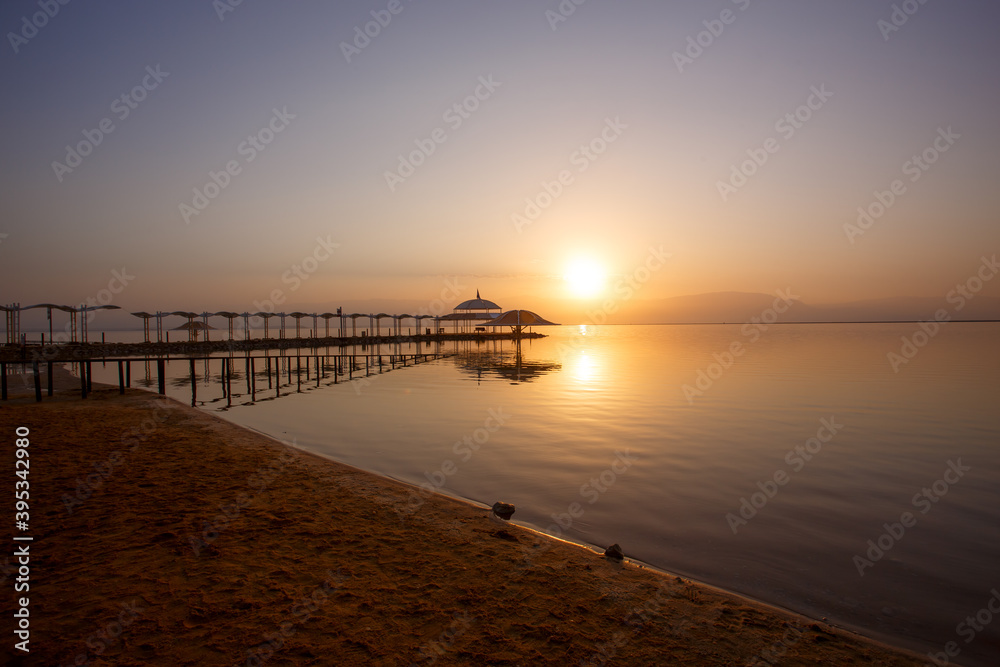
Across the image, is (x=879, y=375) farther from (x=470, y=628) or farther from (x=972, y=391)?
(x=470, y=628)

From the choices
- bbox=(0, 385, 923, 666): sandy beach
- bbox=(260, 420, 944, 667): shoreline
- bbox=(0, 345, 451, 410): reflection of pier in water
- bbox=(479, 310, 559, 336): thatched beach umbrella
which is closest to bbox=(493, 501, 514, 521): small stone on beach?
bbox=(260, 420, 944, 667): shoreline

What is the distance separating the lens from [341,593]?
175 inches

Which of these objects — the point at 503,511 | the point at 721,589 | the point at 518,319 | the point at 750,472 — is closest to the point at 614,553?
the point at 721,589

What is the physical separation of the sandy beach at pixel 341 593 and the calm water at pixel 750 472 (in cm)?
111

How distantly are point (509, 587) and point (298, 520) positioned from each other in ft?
10.1

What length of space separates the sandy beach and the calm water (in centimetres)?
111

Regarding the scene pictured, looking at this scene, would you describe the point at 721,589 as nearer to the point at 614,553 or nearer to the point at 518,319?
the point at 614,553

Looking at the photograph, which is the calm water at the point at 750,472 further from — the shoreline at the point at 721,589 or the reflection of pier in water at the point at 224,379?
the reflection of pier in water at the point at 224,379

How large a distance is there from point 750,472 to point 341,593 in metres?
8.44

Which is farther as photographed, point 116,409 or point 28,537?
point 116,409

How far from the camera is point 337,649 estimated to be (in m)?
3.64

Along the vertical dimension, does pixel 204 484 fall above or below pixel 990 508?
above

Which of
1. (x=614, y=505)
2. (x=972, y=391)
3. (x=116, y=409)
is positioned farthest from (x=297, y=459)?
(x=972, y=391)

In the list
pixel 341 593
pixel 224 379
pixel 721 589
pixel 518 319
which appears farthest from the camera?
pixel 518 319
